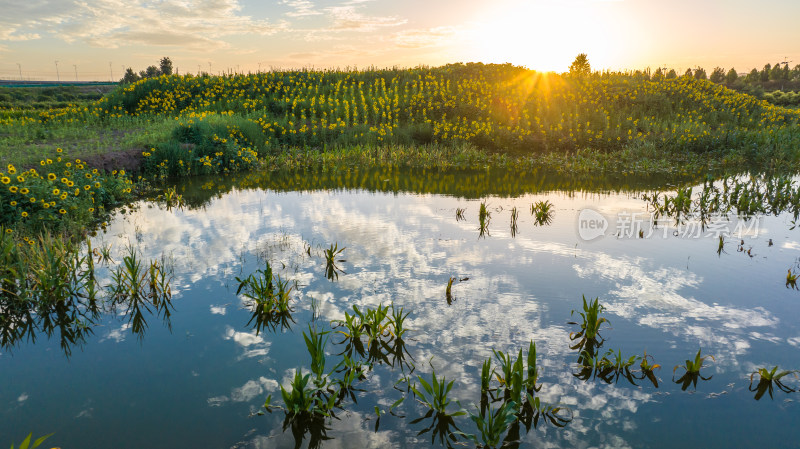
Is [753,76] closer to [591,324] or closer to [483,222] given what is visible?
[483,222]

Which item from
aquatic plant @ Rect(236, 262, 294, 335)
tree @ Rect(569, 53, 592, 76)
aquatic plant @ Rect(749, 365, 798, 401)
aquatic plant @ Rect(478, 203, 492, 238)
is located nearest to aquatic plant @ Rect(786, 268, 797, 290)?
aquatic plant @ Rect(749, 365, 798, 401)

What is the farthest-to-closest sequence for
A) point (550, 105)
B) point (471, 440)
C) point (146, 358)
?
point (550, 105)
point (146, 358)
point (471, 440)

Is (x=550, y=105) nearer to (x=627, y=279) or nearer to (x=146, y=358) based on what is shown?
(x=627, y=279)

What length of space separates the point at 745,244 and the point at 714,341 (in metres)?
4.62

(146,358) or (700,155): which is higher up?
(700,155)

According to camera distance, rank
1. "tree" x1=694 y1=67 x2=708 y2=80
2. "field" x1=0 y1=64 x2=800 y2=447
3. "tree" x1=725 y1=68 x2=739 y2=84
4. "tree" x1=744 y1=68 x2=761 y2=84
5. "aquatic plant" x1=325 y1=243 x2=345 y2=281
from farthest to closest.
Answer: "tree" x1=744 y1=68 x2=761 y2=84
"tree" x1=725 y1=68 x2=739 y2=84
"tree" x1=694 y1=67 x2=708 y2=80
"aquatic plant" x1=325 y1=243 x2=345 y2=281
"field" x1=0 y1=64 x2=800 y2=447

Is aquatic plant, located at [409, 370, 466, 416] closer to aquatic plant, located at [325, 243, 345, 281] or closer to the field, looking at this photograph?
the field

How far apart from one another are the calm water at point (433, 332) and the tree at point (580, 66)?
82.6 feet

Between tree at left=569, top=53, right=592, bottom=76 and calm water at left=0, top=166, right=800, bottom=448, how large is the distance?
2517 centimetres

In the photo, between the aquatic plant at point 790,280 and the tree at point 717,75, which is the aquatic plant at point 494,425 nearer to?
the aquatic plant at point 790,280

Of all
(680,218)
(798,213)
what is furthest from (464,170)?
(798,213)

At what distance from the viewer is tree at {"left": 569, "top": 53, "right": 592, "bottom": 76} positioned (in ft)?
108

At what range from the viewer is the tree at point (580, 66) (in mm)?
32972

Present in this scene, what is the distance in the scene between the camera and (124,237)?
9320 mm
